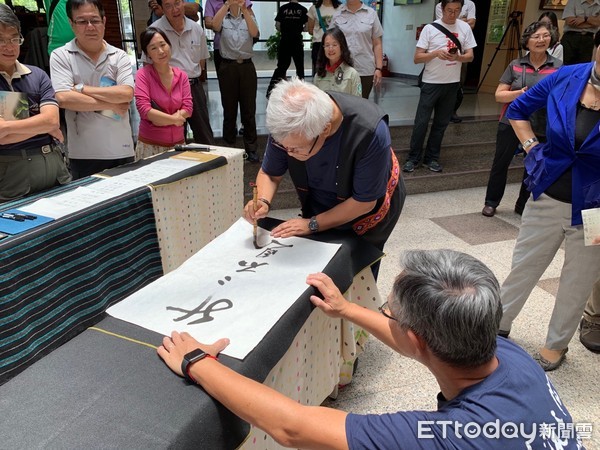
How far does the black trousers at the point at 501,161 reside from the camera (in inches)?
129

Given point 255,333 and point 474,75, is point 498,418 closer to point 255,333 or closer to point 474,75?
point 255,333

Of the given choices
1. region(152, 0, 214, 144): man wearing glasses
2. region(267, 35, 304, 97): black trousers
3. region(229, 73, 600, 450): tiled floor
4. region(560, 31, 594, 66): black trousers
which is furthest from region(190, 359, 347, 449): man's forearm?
region(560, 31, 594, 66): black trousers

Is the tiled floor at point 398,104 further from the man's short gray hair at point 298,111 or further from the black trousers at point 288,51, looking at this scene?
the man's short gray hair at point 298,111

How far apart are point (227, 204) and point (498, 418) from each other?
207 cm

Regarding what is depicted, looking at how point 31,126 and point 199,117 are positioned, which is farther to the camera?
point 199,117

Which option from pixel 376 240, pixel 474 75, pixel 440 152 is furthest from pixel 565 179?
pixel 474 75

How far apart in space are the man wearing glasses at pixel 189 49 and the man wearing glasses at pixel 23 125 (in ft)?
4.37

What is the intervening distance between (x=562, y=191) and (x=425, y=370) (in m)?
0.90

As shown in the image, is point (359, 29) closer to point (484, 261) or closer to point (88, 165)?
point (484, 261)

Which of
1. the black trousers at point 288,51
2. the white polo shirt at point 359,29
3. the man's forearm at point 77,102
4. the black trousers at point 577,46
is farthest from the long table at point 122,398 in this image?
the black trousers at point 577,46

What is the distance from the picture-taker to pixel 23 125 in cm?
164

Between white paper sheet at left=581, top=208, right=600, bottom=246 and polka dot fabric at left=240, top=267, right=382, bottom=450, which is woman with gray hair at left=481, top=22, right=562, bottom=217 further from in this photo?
polka dot fabric at left=240, top=267, right=382, bottom=450

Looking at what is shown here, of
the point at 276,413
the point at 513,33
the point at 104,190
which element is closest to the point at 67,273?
the point at 104,190

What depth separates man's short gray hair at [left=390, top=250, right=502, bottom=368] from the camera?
28.6 inches
